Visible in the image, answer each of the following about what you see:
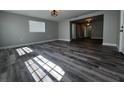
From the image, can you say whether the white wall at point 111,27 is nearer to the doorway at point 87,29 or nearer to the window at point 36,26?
the doorway at point 87,29

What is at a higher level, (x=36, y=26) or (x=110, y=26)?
(x=36, y=26)

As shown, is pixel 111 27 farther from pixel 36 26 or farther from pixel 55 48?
pixel 36 26

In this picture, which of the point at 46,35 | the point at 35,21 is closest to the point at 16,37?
the point at 35,21

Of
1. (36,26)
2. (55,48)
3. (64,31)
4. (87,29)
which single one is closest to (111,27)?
(55,48)

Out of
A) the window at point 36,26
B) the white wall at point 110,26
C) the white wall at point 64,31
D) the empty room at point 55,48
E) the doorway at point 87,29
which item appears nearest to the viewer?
the empty room at point 55,48

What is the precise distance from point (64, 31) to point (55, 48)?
13.7 ft

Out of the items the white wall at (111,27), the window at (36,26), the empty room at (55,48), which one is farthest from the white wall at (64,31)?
the white wall at (111,27)

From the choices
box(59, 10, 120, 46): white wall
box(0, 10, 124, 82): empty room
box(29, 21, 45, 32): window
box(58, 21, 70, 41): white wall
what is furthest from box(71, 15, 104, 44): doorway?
box(29, 21, 45, 32): window

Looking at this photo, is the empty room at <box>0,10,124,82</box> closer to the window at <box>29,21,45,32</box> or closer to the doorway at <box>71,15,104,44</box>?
the window at <box>29,21,45,32</box>

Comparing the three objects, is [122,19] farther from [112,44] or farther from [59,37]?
[59,37]

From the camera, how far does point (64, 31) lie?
8.27 meters

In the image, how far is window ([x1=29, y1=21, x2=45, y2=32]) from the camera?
626cm

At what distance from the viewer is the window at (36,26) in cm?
626
